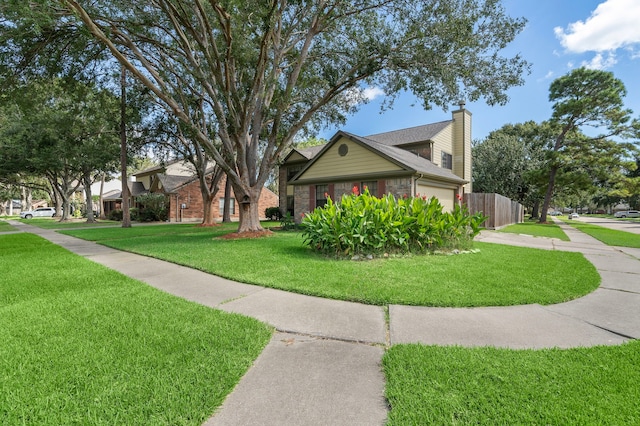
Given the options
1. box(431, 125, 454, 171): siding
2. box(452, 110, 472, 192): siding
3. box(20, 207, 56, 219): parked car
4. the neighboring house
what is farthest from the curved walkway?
box(20, 207, 56, 219): parked car

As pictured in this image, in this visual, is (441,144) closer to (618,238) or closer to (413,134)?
(413,134)

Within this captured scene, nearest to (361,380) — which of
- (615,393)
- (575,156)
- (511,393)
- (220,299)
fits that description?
(511,393)

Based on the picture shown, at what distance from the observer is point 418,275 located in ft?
16.6

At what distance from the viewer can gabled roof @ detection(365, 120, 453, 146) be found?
18906 mm

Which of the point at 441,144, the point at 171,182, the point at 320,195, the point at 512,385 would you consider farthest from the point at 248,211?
the point at 171,182

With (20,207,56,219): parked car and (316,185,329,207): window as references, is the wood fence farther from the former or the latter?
(20,207,56,219): parked car

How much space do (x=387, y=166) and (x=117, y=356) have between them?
12.6 m

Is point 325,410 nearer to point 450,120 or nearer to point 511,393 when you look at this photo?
point 511,393

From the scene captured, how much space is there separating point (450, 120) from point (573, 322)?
19.6m

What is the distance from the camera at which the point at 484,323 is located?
10.4 ft

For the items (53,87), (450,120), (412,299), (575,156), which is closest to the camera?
(412,299)

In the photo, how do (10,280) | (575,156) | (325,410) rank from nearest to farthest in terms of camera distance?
(325,410), (10,280), (575,156)

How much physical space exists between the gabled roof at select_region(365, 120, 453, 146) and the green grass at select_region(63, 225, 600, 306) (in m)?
12.7

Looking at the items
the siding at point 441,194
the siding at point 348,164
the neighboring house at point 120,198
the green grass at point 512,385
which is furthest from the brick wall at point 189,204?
the green grass at point 512,385
